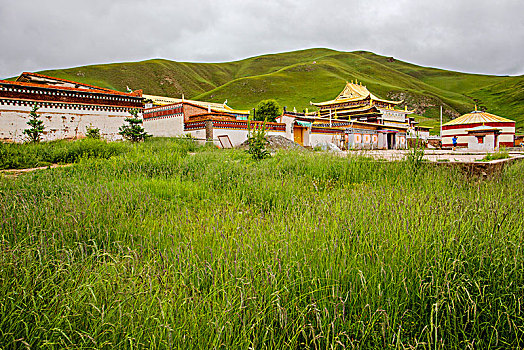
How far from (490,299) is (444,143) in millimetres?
38436

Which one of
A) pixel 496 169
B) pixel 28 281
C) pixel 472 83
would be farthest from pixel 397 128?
pixel 472 83

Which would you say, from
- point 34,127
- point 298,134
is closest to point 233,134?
point 298,134

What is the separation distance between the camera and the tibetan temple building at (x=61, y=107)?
1534 centimetres

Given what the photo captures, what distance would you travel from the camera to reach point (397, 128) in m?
38.3

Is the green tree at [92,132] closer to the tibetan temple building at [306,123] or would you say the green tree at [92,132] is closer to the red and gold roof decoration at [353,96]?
the tibetan temple building at [306,123]

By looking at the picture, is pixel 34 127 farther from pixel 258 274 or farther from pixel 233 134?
pixel 258 274

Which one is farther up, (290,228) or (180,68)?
(180,68)

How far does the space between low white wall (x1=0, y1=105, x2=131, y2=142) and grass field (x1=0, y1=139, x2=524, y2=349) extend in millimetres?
13859

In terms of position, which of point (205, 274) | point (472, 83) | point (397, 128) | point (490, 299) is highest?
point (472, 83)

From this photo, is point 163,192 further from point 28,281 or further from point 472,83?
point 472,83

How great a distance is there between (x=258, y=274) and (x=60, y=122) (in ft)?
61.3

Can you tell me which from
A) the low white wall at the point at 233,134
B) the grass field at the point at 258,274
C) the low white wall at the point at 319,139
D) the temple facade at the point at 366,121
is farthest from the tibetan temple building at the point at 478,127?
the grass field at the point at 258,274

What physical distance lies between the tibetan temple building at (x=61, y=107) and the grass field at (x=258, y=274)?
1394 cm

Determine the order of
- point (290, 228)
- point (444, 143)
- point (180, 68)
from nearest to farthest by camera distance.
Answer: point (290, 228)
point (444, 143)
point (180, 68)
